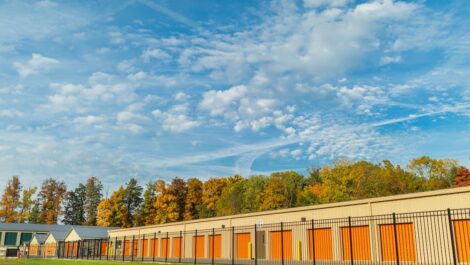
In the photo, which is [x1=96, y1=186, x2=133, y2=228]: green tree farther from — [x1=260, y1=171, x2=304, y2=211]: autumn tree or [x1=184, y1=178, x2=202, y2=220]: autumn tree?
[x1=260, y1=171, x2=304, y2=211]: autumn tree

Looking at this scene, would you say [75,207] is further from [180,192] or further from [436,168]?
[436,168]

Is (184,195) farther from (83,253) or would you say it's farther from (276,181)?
(83,253)

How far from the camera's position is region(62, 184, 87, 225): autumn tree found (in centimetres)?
12169

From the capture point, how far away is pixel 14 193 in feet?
348

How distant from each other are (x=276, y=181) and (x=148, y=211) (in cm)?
3125

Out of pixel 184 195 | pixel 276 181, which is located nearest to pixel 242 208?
pixel 276 181

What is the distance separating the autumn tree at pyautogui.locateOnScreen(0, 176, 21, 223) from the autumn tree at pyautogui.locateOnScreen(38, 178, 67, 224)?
7.26 metres

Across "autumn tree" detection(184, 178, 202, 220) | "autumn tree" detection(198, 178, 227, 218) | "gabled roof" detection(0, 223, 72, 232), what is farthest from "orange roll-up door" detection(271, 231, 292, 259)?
"gabled roof" detection(0, 223, 72, 232)

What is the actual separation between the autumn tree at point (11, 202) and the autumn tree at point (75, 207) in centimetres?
1486

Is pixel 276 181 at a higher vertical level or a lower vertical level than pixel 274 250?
higher

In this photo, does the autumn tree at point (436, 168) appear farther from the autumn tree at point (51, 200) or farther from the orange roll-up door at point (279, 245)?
the autumn tree at point (51, 200)

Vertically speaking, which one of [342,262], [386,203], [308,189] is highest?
[308,189]

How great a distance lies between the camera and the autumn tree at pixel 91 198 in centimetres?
12356

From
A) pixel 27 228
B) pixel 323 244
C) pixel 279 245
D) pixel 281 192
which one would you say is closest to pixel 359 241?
pixel 323 244
